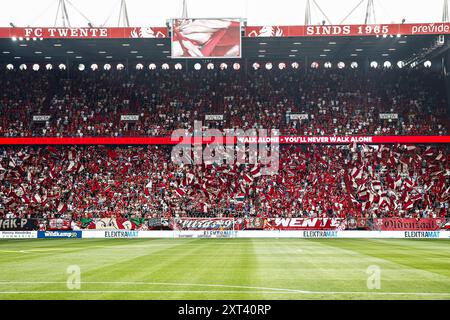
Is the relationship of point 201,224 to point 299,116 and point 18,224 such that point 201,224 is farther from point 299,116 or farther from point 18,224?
point 299,116

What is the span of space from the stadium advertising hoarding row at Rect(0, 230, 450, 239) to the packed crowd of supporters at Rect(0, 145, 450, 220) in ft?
6.52

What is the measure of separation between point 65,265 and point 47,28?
37535mm

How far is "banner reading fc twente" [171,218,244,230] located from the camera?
52.0 metres

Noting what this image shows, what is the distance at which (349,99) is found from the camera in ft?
211

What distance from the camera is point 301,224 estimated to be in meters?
52.4

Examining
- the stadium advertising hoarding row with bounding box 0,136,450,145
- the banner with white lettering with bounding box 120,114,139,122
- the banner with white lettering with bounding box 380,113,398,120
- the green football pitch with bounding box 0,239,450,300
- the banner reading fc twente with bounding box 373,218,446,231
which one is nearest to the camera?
the green football pitch with bounding box 0,239,450,300

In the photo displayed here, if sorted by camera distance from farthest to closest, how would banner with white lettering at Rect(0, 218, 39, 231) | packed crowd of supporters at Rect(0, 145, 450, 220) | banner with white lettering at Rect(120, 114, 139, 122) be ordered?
banner with white lettering at Rect(120, 114, 139, 122) < packed crowd of supporters at Rect(0, 145, 450, 220) < banner with white lettering at Rect(0, 218, 39, 231)

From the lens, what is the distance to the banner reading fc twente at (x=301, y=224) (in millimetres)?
52125

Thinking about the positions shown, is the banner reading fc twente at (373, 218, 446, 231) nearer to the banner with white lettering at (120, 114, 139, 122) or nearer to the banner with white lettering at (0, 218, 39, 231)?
the banner with white lettering at (120, 114, 139, 122)

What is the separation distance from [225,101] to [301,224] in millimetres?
18485

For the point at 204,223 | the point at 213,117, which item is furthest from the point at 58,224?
the point at 213,117

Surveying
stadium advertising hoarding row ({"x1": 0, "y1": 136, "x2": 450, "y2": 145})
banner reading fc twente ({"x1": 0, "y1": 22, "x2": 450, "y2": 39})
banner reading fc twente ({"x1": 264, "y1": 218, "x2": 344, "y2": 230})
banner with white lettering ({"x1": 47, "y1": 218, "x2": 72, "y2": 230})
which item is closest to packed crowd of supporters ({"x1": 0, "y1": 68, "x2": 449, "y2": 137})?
stadium advertising hoarding row ({"x1": 0, "y1": 136, "x2": 450, "y2": 145})

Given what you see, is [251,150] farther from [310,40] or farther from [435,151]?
[435,151]
